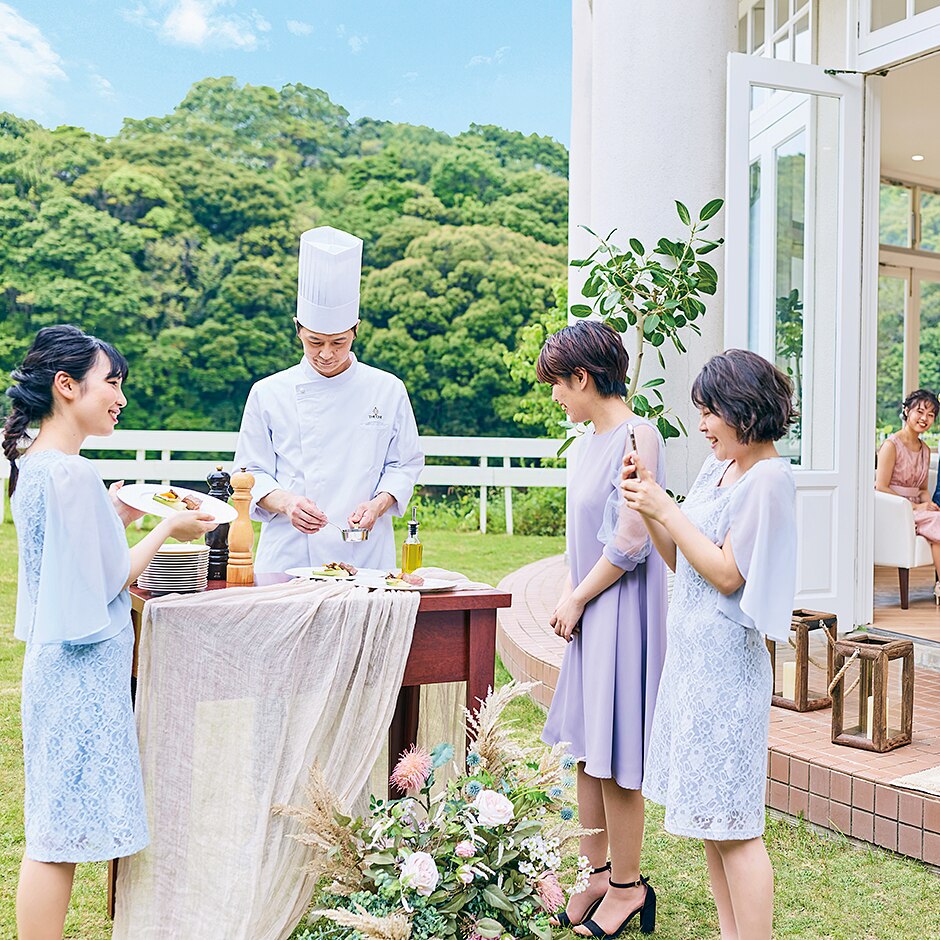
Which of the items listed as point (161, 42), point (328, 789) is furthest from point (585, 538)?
point (161, 42)

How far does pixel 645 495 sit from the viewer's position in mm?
2162

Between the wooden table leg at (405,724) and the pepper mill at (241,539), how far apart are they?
555 millimetres

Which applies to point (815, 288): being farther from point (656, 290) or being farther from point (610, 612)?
point (610, 612)

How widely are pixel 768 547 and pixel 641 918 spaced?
111cm

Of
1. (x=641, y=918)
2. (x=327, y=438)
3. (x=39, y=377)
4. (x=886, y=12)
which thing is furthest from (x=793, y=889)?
(x=886, y=12)

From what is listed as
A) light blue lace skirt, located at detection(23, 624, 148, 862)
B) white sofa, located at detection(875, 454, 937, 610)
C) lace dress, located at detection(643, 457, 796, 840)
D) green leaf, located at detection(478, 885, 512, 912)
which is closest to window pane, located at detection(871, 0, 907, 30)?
white sofa, located at detection(875, 454, 937, 610)

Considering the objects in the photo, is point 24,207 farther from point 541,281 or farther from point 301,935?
point 301,935

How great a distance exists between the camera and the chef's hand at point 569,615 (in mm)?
2580

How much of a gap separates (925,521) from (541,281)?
11.8m

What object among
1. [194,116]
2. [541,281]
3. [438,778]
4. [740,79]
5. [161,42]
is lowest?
[438,778]

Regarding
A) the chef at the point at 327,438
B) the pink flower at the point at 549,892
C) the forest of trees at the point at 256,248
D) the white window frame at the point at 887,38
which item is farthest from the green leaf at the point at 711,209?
the forest of trees at the point at 256,248

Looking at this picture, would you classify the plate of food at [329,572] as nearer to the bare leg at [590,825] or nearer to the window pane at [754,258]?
the bare leg at [590,825]

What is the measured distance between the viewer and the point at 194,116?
18.1m

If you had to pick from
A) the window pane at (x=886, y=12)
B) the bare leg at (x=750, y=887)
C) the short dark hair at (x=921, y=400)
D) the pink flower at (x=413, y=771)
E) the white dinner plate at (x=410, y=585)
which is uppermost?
the window pane at (x=886, y=12)
